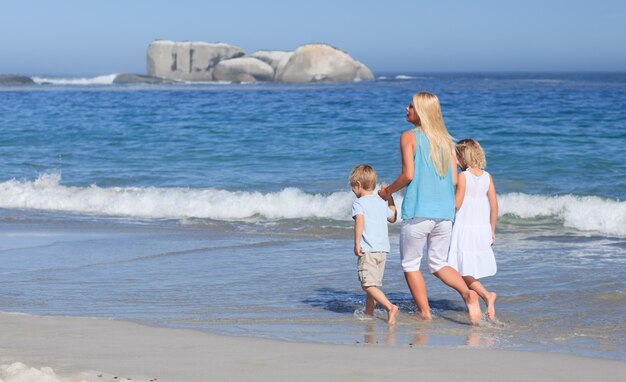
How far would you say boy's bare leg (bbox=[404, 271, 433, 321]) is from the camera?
643 cm

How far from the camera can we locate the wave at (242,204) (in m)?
12.0

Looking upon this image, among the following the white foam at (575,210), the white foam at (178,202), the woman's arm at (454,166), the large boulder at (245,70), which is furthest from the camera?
the large boulder at (245,70)

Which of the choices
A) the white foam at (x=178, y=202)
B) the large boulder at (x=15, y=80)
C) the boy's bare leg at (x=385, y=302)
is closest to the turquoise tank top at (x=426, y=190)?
the boy's bare leg at (x=385, y=302)

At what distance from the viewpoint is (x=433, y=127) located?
6.11 m

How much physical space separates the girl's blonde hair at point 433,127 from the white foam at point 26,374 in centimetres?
284

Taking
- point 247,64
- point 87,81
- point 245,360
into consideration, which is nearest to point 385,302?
point 245,360

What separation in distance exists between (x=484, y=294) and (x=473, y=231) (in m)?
0.46

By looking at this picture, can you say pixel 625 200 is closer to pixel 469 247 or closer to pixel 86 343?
pixel 469 247

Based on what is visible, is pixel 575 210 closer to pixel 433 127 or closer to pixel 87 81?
pixel 433 127

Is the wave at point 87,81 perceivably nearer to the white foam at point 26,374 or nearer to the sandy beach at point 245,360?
the sandy beach at point 245,360

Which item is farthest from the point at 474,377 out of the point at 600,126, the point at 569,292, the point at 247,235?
the point at 600,126

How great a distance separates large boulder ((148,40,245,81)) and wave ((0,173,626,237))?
76063mm

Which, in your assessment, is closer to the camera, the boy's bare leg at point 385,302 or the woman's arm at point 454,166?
the woman's arm at point 454,166

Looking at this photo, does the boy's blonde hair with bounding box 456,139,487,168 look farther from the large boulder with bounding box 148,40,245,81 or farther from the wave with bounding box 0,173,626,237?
the large boulder with bounding box 148,40,245,81
